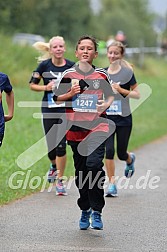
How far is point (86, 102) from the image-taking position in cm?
822

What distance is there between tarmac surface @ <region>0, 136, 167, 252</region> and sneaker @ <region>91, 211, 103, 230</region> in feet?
0.23

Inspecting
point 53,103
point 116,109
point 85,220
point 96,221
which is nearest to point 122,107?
point 116,109

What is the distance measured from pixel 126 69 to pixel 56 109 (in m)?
1.07

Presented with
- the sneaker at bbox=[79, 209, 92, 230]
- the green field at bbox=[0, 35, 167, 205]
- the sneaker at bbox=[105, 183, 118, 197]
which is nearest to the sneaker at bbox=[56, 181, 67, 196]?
the green field at bbox=[0, 35, 167, 205]

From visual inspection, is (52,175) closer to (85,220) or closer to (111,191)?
(111,191)

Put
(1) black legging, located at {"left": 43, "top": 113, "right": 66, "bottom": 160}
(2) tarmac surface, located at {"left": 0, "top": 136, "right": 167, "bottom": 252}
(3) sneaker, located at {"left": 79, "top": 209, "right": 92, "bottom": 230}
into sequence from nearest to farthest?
(2) tarmac surface, located at {"left": 0, "top": 136, "right": 167, "bottom": 252}
(3) sneaker, located at {"left": 79, "top": 209, "right": 92, "bottom": 230}
(1) black legging, located at {"left": 43, "top": 113, "right": 66, "bottom": 160}

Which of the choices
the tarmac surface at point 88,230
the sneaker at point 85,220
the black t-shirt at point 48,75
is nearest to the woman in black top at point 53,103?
the black t-shirt at point 48,75

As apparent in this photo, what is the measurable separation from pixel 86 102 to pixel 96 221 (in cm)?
119

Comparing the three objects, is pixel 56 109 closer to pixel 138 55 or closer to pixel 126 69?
pixel 126 69

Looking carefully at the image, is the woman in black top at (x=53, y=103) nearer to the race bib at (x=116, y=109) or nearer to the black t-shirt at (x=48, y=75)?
the black t-shirt at (x=48, y=75)

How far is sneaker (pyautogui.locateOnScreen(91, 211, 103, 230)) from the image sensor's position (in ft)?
26.8

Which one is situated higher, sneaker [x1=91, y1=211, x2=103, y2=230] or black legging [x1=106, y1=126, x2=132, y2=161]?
black legging [x1=106, y1=126, x2=132, y2=161]

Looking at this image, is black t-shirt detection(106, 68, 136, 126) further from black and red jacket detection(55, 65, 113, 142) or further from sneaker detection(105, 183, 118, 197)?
black and red jacket detection(55, 65, 113, 142)

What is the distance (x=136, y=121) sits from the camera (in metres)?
21.8
